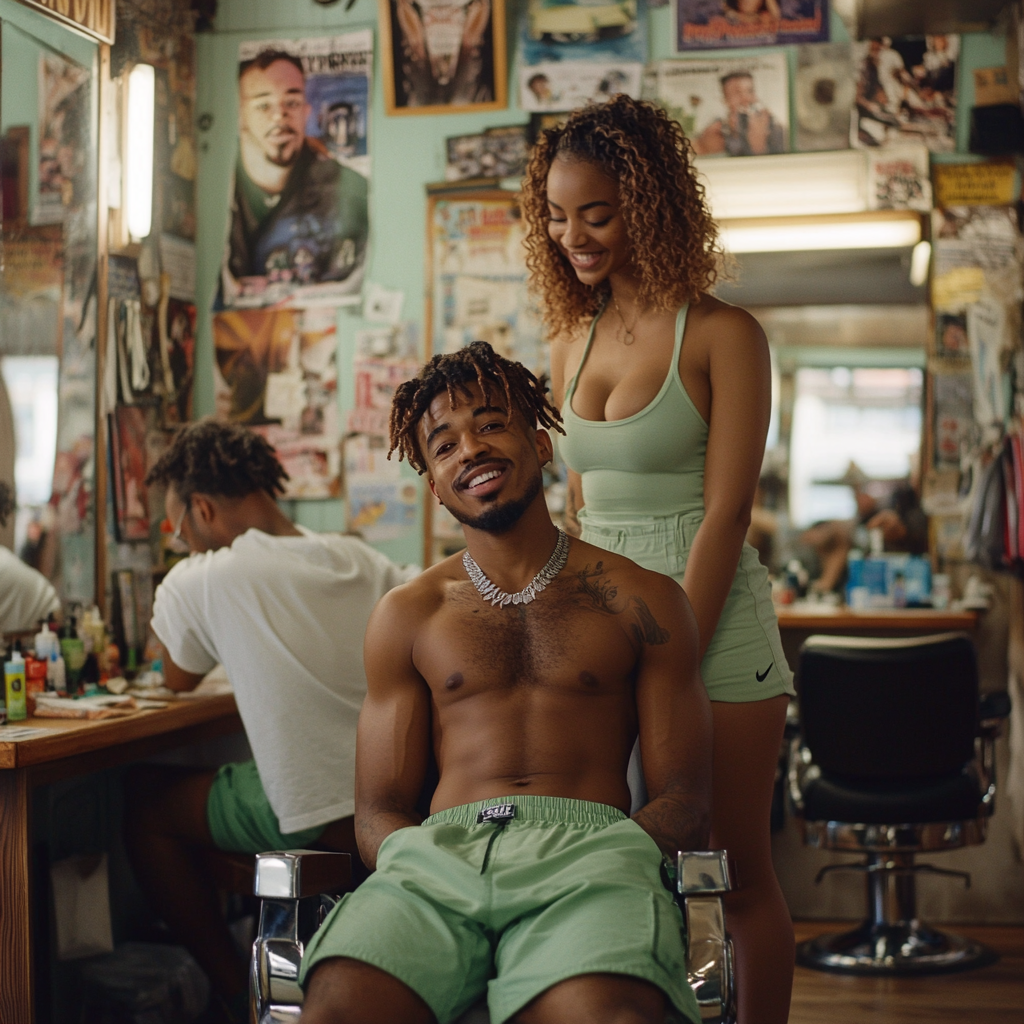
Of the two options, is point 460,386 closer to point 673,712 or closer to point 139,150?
point 673,712

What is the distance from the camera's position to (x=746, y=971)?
200cm

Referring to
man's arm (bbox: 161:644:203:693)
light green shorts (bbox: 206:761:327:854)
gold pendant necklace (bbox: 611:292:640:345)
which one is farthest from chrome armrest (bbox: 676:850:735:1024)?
man's arm (bbox: 161:644:203:693)

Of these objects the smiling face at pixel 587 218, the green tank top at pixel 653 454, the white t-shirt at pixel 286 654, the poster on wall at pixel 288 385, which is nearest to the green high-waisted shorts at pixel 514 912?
the green tank top at pixel 653 454

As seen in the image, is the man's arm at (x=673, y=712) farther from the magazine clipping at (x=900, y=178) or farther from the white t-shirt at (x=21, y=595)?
the magazine clipping at (x=900, y=178)

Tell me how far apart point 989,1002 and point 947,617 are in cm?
110

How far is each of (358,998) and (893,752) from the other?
2.20 m

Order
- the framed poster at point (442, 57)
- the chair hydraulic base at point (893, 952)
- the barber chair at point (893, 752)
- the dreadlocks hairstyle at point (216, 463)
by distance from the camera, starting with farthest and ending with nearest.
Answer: the framed poster at point (442, 57)
the chair hydraulic base at point (893, 952)
the barber chair at point (893, 752)
the dreadlocks hairstyle at point (216, 463)

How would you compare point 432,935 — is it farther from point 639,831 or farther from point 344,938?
point 639,831

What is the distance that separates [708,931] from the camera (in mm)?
1511

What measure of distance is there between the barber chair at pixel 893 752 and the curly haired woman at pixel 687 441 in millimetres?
1309

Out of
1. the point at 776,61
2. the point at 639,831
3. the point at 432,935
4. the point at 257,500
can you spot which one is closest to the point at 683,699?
the point at 639,831

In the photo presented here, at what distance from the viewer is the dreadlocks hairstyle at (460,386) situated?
1836 millimetres

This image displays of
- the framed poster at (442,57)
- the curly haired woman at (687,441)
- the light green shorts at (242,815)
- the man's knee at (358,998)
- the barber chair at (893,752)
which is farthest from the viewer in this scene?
the framed poster at (442,57)

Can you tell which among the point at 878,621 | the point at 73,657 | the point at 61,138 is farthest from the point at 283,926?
the point at 878,621
